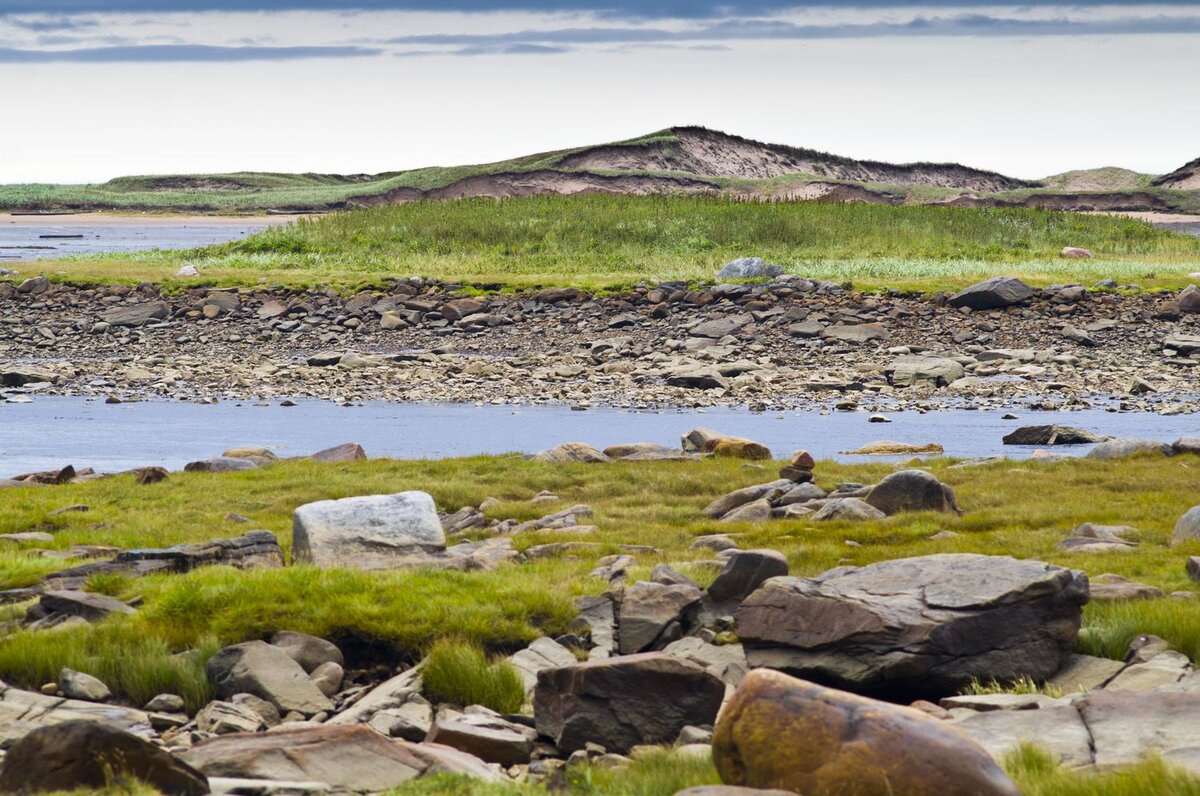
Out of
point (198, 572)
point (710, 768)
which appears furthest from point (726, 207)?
point (710, 768)

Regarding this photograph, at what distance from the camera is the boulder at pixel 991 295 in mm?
45031

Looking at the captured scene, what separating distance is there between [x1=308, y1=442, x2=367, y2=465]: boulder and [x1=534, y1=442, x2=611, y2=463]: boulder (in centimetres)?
322

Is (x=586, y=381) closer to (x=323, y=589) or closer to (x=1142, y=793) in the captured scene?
(x=323, y=589)

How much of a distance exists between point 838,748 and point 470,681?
4.51 meters

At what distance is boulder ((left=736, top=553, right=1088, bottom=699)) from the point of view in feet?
35.3

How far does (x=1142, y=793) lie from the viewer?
22.8 feet

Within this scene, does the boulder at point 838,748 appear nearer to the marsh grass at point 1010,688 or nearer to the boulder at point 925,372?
the marsh grass at point 1010,688

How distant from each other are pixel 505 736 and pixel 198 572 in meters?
5.49

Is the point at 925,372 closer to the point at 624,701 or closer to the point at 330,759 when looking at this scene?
the point at 624,701

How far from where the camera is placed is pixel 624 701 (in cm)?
1022

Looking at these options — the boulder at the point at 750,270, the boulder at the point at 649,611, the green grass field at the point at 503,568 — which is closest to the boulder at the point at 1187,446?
the green grass field at the point at 503,568

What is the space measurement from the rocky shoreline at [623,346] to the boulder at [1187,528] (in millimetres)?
16749

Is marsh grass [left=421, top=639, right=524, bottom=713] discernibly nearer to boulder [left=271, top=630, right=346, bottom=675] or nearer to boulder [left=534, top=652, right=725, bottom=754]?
boulder [left=534, top=652, right=725, bottom=754]

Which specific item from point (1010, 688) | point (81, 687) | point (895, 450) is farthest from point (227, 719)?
point (895, 450)
